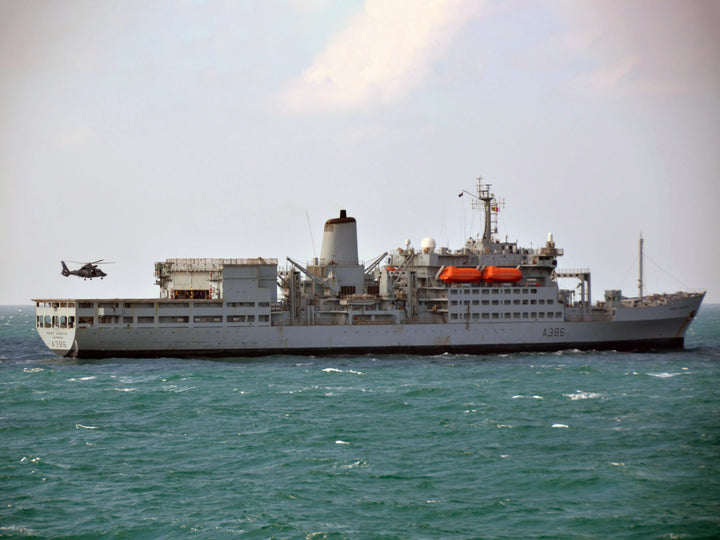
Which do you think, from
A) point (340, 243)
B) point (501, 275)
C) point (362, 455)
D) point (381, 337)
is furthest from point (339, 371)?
point (362, 455)

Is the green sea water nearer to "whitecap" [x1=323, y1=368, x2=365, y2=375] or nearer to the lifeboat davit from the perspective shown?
"whitecap" [x1=323, y1=368, x2=365, y2=375]

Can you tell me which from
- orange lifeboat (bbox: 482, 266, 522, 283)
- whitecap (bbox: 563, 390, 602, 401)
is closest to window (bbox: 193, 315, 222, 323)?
orange lifeboat (bbox: 482, 266, 522, 283)

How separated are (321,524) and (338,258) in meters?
37.6

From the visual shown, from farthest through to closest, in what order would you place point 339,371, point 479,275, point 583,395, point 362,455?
point 479,275, point 339,371, point 583,395, point 362,455

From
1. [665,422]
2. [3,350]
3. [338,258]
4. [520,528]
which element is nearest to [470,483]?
[520,528]

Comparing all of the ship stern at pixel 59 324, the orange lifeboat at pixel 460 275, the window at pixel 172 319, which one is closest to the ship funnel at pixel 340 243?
the orange lifeboat at pixel 460 275

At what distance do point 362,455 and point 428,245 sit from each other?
33.2 m

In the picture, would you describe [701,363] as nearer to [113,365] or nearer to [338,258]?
[338,258]

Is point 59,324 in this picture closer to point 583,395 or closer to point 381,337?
point 381,337

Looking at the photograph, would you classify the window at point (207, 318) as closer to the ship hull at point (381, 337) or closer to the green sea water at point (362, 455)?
the ship hull at point (381, 337)

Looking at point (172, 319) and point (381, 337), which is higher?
point (172, 319)

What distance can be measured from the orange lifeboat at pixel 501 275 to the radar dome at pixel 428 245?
15.6ft

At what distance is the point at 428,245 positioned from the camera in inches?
2196

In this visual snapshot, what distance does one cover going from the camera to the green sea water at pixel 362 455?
59.9 ft
